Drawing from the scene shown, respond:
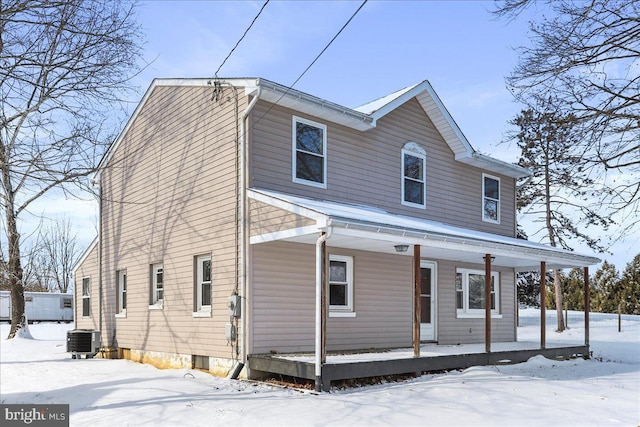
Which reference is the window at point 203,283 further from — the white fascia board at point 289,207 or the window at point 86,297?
the window at point 86,297

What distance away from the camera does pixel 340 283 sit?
42.9 feet

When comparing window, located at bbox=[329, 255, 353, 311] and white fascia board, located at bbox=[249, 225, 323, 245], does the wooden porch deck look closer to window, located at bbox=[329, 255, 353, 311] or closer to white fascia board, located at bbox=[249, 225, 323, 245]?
window, located at bbox=[329, 255, 353, 311]

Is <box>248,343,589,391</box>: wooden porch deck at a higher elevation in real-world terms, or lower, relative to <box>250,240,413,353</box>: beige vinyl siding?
lower

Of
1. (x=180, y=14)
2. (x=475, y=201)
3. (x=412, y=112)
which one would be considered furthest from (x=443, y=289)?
(x=180, y=14)

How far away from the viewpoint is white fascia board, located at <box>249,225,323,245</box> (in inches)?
388

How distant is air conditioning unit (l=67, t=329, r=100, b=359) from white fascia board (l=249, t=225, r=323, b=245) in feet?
25.0

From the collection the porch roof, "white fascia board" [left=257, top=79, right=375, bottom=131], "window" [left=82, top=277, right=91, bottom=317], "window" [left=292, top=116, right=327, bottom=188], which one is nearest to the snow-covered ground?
the porch roof

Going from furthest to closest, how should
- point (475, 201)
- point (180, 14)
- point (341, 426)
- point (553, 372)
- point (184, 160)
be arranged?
point (475, 201), point (184, 160), point (553, 372), point (180, 14), point (341, 426)

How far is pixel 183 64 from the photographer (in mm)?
13953

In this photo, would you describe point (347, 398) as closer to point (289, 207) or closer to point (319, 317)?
point (319, 317)

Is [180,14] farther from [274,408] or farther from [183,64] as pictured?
[274,408]

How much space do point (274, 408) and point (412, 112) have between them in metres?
9.74

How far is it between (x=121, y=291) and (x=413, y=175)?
893 cm

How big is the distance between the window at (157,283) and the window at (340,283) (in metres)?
4.58
